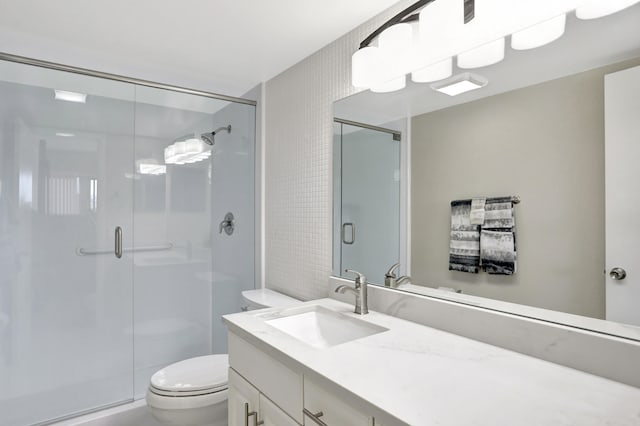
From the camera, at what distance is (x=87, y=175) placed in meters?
2.22

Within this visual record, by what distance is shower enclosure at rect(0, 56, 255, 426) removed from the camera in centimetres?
204

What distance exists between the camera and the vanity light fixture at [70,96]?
2.14 meters

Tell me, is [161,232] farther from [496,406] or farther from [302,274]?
[496,406]

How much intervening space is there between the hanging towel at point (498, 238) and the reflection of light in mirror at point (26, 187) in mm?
2349

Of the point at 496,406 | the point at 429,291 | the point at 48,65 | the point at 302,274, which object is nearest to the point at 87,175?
the point at 48,65

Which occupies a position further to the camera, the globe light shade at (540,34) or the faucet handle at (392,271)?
the faucet handle at (392,271)

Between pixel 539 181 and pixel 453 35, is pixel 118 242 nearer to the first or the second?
pixel 453 35

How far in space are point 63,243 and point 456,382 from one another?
7.47 feet

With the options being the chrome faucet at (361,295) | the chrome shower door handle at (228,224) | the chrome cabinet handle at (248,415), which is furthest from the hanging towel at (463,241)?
the chrome shower door handle at (228,224)

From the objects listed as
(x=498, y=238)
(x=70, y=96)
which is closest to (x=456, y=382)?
(x=498, y=238)

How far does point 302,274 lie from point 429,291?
879 mm

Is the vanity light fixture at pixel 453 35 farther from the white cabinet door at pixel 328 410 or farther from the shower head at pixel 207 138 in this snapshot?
the shower head at pixel 207 138

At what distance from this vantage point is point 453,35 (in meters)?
1.27

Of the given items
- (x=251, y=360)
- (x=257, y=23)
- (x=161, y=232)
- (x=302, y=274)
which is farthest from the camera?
(x=161, y=232)
